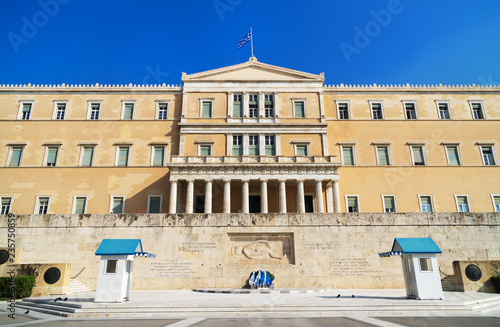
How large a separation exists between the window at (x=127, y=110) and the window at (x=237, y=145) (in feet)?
39.9

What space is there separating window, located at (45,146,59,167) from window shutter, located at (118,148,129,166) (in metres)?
6.75

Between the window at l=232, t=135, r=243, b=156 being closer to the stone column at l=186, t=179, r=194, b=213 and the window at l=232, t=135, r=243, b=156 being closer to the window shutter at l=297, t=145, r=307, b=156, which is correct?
the stone column at l=186, t=179, r=194, b=213

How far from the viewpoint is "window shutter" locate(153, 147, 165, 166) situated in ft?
113

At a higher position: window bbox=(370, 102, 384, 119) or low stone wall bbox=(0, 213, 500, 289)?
window bbox=(370, 102, 384, 119)

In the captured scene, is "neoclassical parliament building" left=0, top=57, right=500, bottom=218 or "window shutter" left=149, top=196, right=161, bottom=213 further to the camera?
"window shutter" left=149, top=196, right=161, bottom=213

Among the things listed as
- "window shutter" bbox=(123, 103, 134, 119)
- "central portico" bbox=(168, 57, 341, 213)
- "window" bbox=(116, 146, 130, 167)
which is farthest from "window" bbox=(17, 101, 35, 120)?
"central portico" bbox=(168, 57, 341, 213)

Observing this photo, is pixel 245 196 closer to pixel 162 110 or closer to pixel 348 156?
pixel 348 156

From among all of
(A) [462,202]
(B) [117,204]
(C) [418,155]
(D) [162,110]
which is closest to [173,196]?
(B) [117,204]

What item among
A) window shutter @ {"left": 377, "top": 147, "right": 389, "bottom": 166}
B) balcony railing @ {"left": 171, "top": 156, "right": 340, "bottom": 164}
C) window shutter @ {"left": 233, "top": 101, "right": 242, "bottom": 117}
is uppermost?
window shutter @ {"left": 233, "top": 101, "right": 242, "bottom": 117}

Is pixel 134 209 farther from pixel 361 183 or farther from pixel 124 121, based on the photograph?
pixel 361 183

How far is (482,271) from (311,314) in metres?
10.3

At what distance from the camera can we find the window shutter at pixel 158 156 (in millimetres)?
34438

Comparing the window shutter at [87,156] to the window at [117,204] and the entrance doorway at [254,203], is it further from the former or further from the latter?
the entrance doorway at [254,203]

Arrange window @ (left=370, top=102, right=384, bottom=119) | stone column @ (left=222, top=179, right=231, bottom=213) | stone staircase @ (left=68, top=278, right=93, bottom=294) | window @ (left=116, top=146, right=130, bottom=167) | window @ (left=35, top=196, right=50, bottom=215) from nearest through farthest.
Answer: stone staircase @ (left=68, top=278, right=93, bottom=294) → stone column @ (left=222, top=179, right=231, bottom=213) → window @ (left=35, top=196, right=50, bottom=215) → window @ (left=116, top=146, right=130, bottom=167) → window @ (left=370, top=102, right=384, bottom=119)
